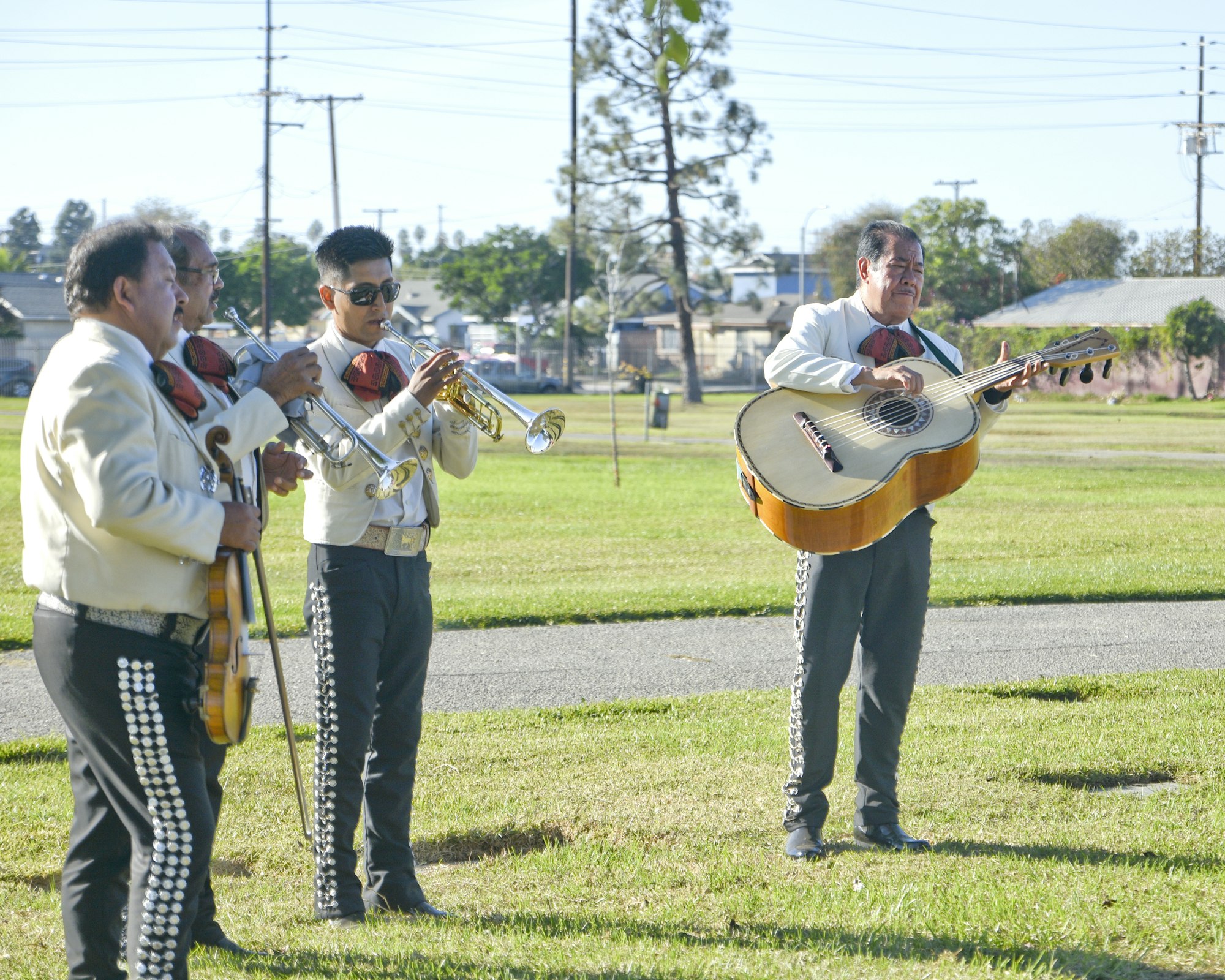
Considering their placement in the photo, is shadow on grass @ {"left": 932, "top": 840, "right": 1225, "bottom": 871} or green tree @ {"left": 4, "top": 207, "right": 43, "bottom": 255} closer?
shadow on grass @ {"left": 932, "top": 840, "right": 1225, "bottom": 871}

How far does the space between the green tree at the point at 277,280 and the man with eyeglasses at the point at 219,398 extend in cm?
7744

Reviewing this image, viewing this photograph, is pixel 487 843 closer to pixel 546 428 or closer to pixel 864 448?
pixel 546 428

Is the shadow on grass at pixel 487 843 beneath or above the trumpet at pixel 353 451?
beneath

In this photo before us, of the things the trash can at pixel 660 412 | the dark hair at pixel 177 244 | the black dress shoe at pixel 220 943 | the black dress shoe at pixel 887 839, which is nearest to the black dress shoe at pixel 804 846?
the black dress shoe at pixel 887 839

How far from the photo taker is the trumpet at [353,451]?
145 inches

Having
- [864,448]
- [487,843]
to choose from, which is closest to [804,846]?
[487,843]

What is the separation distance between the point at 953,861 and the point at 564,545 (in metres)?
8.94

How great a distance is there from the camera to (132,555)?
3.02m

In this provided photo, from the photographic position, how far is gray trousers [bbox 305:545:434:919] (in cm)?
393

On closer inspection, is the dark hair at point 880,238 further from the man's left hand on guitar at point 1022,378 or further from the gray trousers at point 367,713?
the gray trousers at point 367,713

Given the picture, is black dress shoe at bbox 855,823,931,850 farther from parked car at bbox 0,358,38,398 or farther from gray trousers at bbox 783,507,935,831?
parked car at bbox 0,358,38,398

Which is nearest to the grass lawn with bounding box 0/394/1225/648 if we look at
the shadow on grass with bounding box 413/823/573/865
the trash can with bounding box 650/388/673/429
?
the shadow on grass with bounding box 413/823/573/865

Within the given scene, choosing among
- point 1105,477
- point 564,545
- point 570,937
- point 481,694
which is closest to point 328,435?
point 570,937

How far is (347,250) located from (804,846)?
2.49m
